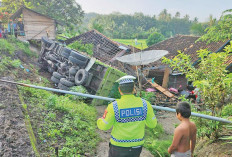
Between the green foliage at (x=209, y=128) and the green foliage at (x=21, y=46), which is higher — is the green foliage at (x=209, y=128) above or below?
below

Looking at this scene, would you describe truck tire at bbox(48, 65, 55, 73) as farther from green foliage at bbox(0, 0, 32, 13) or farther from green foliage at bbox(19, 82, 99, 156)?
green foliage at bbox(0, 0, 32, 13)

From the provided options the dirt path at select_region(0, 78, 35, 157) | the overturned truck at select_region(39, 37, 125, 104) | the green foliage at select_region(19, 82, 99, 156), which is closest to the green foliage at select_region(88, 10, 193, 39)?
the overturned truck at select_region(39, 37, 125, 104)

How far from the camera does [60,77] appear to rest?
10.9 metres

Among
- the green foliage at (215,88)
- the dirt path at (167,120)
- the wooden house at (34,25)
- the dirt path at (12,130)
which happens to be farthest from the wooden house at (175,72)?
the dirt path at (12,130)

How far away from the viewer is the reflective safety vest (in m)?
2.62

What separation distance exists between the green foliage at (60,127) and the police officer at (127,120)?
6.16 ft

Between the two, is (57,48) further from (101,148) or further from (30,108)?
(101,148)

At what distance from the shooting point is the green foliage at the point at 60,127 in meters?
4.40

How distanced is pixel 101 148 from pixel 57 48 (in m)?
8.74

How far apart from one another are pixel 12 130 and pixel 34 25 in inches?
773

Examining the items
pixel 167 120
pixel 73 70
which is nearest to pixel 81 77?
pixel 73 70

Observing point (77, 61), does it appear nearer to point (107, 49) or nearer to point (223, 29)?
point (223, 29)

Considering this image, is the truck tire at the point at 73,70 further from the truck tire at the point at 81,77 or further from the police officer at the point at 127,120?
the police officer at the point at 127,120

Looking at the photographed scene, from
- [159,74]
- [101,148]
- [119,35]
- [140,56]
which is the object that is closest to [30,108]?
[101,148]
